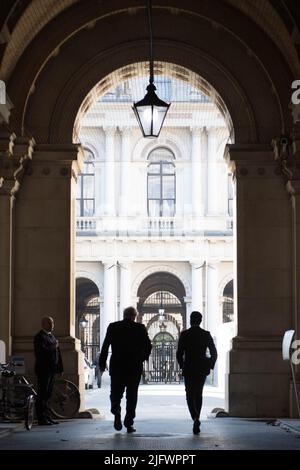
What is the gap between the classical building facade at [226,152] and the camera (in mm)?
19156

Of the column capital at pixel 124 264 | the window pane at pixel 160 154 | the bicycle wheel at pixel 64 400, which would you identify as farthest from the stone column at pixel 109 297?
the bicycle wheel at pixel 64 400

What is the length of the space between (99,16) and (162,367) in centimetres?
3632

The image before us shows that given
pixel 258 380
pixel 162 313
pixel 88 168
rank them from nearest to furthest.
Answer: pixel 258 380
pixel 162 313
pixel 88 168

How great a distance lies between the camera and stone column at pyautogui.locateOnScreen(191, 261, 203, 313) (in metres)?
52.8

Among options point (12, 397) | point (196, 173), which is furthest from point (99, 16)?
point (196, 173)

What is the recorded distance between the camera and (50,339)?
1691cm

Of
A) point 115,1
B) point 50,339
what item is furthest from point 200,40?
point 50,339

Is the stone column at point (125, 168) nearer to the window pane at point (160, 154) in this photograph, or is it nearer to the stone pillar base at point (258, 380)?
the window pane at point (160, 154)

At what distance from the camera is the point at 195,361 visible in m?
15.0

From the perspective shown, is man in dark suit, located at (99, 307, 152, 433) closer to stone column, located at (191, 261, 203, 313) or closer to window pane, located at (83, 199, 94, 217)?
stone column, located at (191, 261, 203, 313)

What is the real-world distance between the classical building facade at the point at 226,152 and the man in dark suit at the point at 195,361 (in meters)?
3.96

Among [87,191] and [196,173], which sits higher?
[196,173]

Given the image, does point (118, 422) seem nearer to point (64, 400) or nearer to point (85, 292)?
point (64, 400)

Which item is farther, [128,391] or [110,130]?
[110,130]
